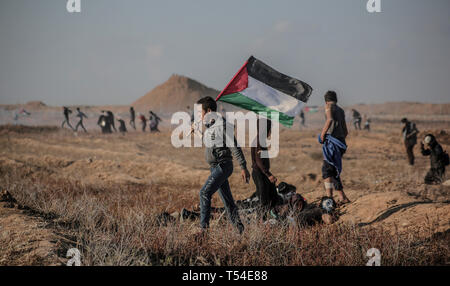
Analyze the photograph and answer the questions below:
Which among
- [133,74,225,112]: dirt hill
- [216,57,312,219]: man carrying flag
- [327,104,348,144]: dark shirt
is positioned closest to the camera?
[216,57,312,219]: man carrying flag

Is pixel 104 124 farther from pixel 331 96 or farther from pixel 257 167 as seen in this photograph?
pixel 257 167

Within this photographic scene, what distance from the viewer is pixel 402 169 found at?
12445mm

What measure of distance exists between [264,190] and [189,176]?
6118 millimetres

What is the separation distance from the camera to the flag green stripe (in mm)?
6035

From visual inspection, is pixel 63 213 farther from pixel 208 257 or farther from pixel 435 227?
pixel 435 227

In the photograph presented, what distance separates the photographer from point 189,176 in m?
11.5

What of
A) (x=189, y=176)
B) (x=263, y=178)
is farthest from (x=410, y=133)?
(x=263, y=178)

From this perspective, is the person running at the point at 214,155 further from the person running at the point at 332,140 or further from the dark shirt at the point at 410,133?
the dark shirt at the point at 410,133

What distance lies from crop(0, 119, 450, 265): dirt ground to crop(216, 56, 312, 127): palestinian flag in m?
1.82

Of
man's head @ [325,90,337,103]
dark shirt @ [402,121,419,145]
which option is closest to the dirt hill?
dark shirt @ [402,121,419,145]

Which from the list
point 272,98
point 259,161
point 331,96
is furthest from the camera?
point 272,98

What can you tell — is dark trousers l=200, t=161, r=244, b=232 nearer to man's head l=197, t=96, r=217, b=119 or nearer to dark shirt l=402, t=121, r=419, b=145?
man's head l=197, t=96, r=217, b=119
